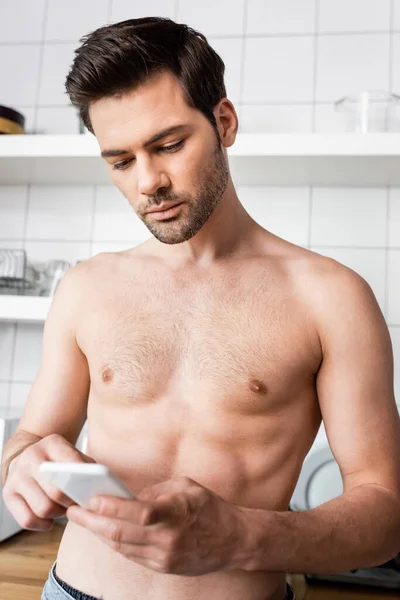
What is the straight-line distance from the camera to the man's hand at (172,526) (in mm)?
608

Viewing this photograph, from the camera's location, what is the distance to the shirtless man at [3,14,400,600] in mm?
947

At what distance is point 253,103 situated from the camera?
8.16 ft

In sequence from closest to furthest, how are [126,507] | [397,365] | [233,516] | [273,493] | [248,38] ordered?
[126,507]
[233,516]
[273,493]
[397,365]
[248,38]

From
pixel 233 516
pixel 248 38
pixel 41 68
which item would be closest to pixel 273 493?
pixel 233 516

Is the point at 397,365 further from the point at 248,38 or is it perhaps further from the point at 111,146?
the point at 111,146

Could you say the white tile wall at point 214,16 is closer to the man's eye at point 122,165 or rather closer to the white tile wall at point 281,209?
the white tile wall at point 281,209

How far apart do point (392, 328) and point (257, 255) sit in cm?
→ 132

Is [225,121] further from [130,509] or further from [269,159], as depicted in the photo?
[269,159]

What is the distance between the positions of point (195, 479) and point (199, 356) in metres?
0.18

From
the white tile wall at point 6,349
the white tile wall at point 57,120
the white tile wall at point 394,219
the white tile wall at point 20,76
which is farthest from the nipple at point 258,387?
the white tile wall at point 20,76

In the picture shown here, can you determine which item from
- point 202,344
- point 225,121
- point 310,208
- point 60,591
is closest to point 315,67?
point 310,208

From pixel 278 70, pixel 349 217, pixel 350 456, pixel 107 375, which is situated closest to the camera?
pixel 350 456

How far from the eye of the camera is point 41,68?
266cm

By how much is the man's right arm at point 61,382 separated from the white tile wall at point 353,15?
176cm
